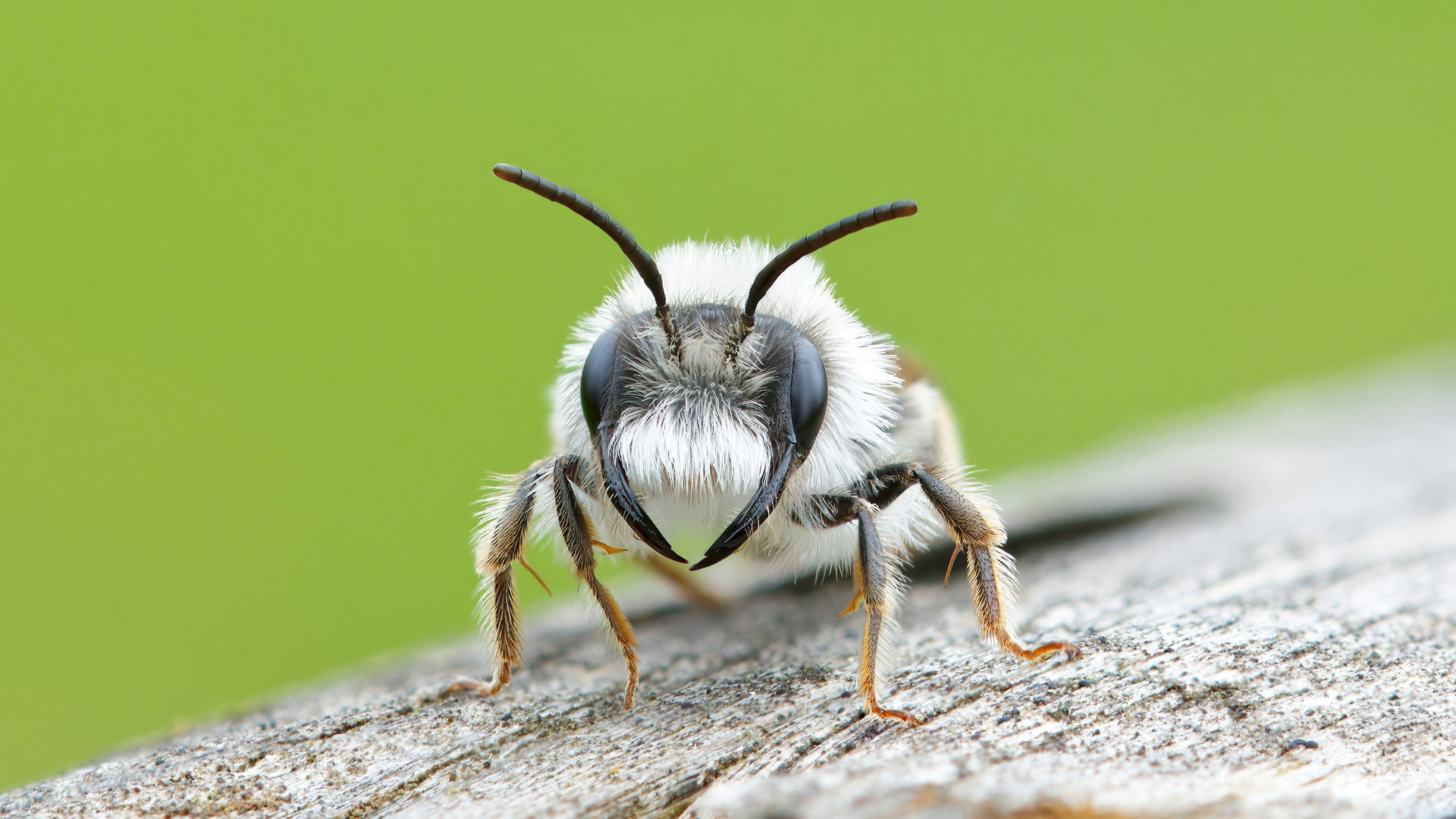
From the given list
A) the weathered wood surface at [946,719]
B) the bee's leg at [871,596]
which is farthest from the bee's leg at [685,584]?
the bee's leg at [871,596]

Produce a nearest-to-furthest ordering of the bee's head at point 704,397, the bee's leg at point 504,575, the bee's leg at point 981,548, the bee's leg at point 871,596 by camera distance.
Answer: the bee's leg at point 871,596 → the bee's head at point 704,397 → the bee's leg at point 981,548 → the bee's leg at point 504,575

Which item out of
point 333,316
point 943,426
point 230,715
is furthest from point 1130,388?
point 230,715

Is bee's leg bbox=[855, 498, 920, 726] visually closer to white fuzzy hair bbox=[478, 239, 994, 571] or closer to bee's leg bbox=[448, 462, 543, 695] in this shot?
white fuzzy hair bbox=[478, 239, 994, 571]

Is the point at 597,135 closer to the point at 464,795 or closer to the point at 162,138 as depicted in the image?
the point at 162,138

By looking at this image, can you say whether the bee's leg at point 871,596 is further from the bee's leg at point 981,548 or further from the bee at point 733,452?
the bee's leg at point 981,548

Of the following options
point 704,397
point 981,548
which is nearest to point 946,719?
A: point 981,548
